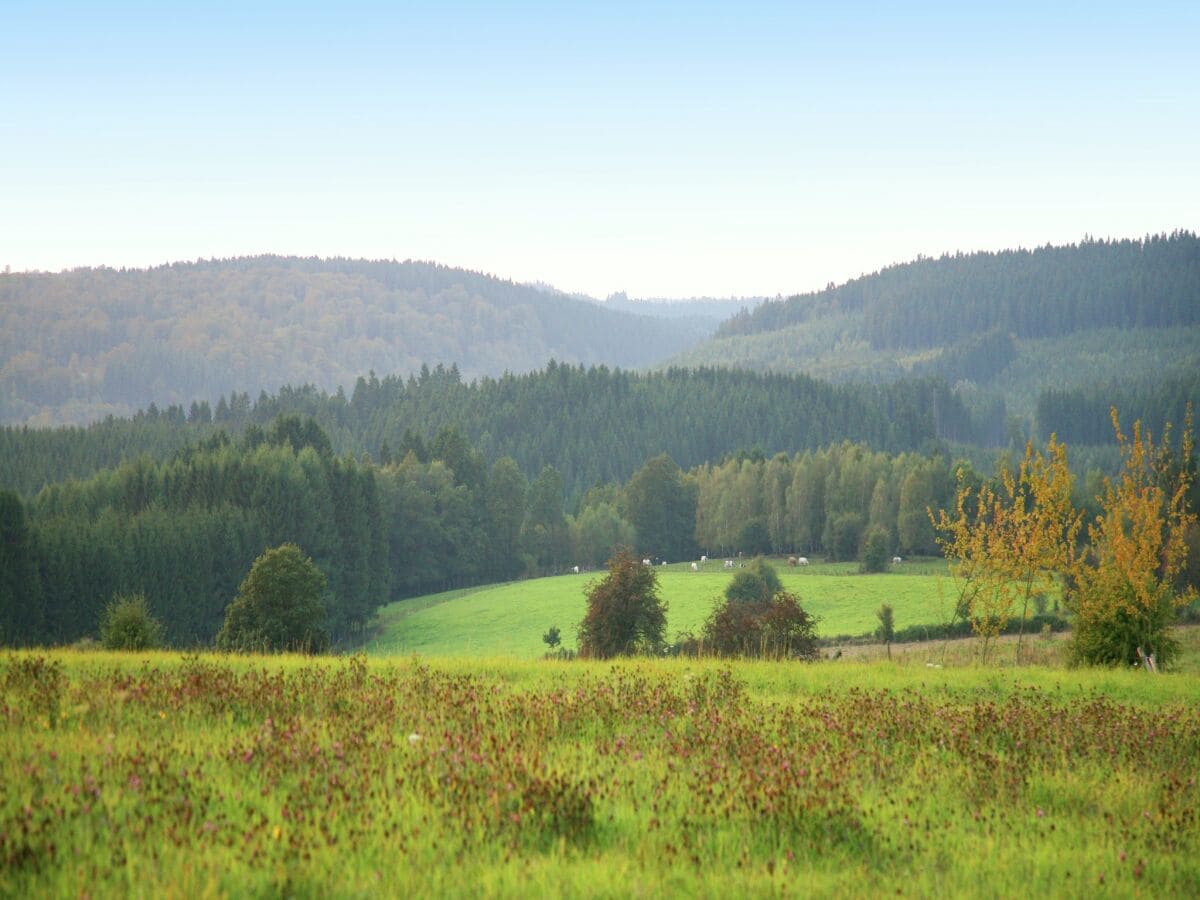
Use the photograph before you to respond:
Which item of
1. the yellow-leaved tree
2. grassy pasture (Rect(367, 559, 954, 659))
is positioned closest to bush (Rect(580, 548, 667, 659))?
Answer: the yellow-leaved tree

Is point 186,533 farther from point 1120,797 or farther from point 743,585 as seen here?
point 1120,797

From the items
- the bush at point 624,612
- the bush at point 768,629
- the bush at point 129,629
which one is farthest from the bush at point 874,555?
the bush at point 129,629

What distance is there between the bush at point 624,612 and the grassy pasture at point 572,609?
26413 millimetres

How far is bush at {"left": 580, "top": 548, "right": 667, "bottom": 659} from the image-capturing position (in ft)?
→ 153

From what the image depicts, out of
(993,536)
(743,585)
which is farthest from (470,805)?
(743,585)

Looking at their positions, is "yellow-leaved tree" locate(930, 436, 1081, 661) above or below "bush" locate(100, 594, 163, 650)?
above

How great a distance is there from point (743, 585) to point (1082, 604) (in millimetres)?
58658

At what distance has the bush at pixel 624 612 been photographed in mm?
46625

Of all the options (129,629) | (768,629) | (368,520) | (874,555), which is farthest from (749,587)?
(129,629)

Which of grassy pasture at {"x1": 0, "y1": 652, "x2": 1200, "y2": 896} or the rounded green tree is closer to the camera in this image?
grassy pasture at {"x1": 0, "y1": 652, "x2": 1200, "y2": 896}

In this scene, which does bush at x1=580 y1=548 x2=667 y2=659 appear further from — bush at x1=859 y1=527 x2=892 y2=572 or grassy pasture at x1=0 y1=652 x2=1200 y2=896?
bush at x1=859 y1=527 x2=892 y2=572

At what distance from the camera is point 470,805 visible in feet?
30.2

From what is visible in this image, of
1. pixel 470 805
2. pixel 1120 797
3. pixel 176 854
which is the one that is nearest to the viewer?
pixel 176 854

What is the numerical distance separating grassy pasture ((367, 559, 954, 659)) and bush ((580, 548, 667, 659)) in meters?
26.4
